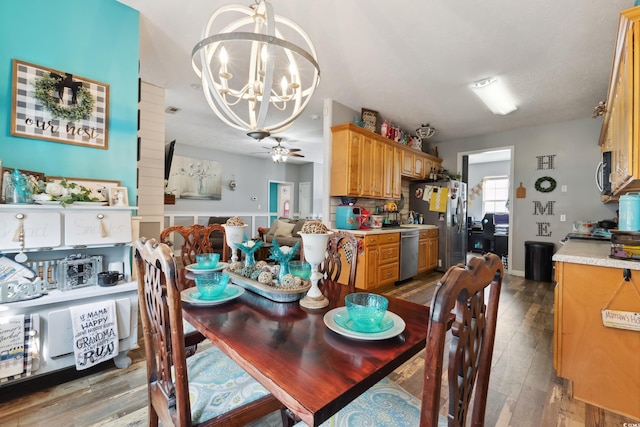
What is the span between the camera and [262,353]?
83 centimetres

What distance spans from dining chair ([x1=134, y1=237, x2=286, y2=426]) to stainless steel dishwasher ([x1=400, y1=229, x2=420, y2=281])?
3380 millimetres

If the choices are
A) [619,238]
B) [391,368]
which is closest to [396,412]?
[391,368]

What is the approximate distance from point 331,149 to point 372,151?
66 centimetres

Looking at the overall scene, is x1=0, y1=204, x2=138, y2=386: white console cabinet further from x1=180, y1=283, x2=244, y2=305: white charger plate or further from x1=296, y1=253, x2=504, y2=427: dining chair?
x1=296, y1=253, x2=504, y2=427: dining chair

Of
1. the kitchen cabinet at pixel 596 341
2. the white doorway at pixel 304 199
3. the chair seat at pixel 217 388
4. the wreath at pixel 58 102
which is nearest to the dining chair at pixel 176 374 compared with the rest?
the chair seat at pixel 217 388

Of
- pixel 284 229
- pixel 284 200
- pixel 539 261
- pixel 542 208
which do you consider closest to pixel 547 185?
pixel 542 208

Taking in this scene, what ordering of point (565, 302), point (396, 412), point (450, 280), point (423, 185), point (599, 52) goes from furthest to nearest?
point (423, 185)
point (599, 52)
point (565, 302)
point (396, 412)
point (450, 280)

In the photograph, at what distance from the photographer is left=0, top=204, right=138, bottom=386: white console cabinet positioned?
1631 mm

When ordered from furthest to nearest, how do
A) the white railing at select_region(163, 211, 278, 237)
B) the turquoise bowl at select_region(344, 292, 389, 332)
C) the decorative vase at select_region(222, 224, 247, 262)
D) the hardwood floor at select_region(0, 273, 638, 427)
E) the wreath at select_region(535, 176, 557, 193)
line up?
the white railing at select_region(163, 211, 278, 237) → the wreath at select_region(535, 176, 557, 193) → the decorative vase at select_region(222, 224, 247, 262) → the hardwood floor at select_region(0, 273, 638, 427) → the turquoise bowl at select_region(344, 292, 389, 332)

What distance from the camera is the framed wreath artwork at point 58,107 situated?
1.74m

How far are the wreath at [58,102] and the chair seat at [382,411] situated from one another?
7.83ft

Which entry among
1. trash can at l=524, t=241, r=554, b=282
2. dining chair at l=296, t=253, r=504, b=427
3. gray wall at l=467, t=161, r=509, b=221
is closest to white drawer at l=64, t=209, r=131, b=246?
dining chair at l=296, t=253, r=504, b=427

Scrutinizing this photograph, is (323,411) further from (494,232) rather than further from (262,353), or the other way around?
(494,232)

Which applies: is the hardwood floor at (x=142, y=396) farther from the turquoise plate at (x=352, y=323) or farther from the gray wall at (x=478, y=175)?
the gray wall at (x=478, y=175)
